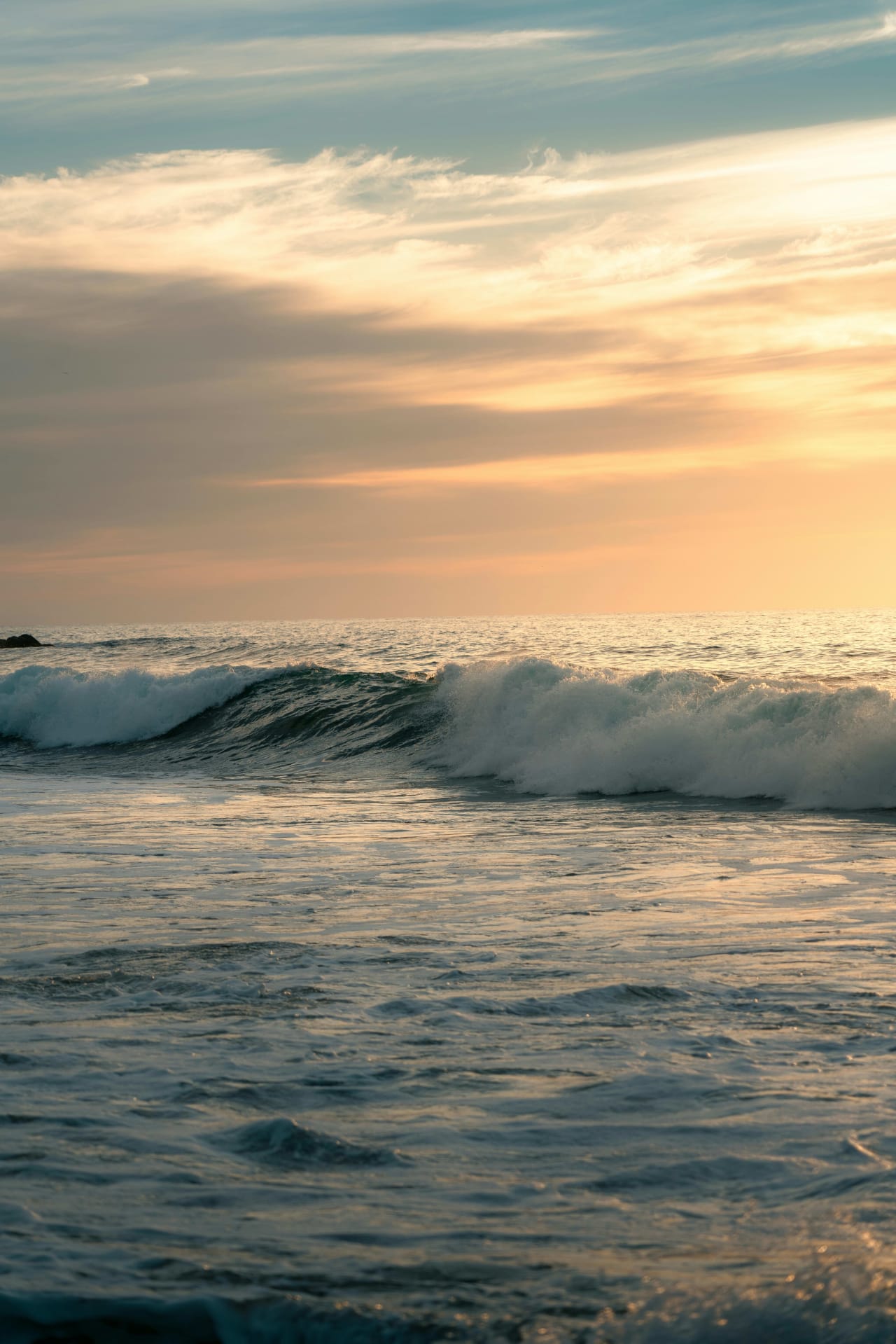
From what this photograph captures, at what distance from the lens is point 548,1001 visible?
5.09m

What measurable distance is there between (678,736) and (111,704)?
15888 mm

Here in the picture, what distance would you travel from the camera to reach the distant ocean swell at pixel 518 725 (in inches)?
540

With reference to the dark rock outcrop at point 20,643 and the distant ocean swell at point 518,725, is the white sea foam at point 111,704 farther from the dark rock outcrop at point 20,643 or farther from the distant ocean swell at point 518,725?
the dark rock outcrop at point 20,643

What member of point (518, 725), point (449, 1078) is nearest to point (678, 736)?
point (518, 725)

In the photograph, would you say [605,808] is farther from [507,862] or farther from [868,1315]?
[868,1315]

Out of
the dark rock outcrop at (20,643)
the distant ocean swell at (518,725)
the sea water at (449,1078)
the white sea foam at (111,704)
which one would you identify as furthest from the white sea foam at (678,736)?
the dark rock outcrop at (20,643)

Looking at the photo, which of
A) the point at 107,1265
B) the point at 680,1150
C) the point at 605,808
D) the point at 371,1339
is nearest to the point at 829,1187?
the point at 680,1150

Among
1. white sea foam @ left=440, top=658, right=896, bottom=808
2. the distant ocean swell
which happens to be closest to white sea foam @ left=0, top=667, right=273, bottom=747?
the distant ocean swell

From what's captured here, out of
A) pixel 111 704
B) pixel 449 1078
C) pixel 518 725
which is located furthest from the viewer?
pixel 111 704

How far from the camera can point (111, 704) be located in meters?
26.9

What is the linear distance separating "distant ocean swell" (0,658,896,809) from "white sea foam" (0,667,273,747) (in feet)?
0.14

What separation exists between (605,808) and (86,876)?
21.2 ft

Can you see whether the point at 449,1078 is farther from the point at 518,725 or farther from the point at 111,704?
the point at 111,704

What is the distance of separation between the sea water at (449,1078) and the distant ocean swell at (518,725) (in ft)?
4.63
